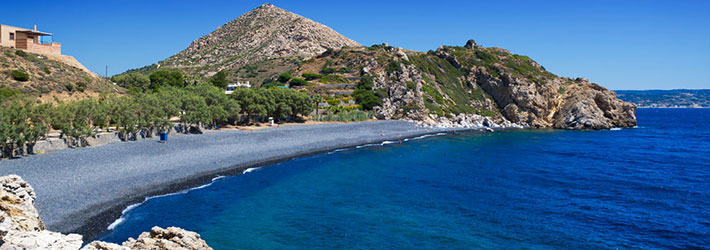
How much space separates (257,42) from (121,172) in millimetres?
131647

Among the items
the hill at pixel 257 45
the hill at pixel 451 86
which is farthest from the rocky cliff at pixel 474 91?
the hill at pixel 257 45

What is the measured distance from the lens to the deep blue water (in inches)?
859

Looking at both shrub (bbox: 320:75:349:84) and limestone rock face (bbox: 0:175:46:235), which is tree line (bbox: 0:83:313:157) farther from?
shrub (bbox: 320:75:349:84)

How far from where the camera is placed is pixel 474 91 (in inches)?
4333

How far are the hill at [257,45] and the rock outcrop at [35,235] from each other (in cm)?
10481

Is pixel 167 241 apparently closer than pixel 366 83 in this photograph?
Yes

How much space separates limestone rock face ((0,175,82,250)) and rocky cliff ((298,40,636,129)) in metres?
69.9

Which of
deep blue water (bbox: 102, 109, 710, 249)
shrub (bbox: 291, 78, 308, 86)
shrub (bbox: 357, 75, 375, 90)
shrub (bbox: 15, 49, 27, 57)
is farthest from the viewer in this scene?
shrub (bbox: 291, 78, 308, 86)

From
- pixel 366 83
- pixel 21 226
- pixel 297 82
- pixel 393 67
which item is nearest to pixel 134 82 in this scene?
pixel 297 82

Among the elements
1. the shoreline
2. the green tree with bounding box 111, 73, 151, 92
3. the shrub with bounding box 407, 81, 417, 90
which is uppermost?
the shrub with bounding box 407, 81, 417, 90

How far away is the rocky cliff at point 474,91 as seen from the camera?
3578 inches

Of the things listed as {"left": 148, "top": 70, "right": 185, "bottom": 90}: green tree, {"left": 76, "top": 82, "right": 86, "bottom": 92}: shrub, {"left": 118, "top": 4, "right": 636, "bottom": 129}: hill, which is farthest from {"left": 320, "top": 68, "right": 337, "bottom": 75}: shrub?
{"left": 76, "top": 82, "right": 86, "bottom": 92}: shrub

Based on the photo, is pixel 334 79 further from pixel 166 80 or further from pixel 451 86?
pixel 166 80

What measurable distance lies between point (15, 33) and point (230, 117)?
33.0 meters
